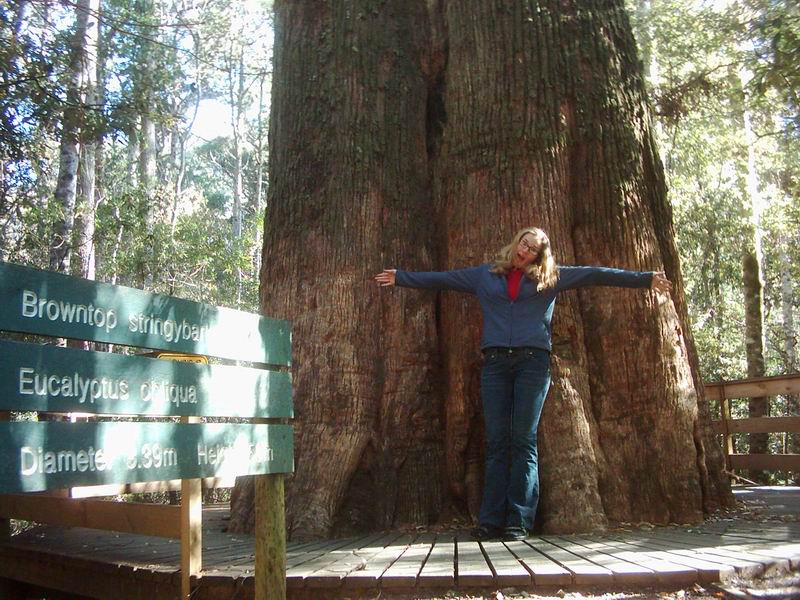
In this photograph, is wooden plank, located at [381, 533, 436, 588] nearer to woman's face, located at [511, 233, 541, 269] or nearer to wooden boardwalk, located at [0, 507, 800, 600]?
wooden boardwalk, located at [0, 507, 800, 600]

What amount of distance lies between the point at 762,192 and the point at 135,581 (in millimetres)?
21485

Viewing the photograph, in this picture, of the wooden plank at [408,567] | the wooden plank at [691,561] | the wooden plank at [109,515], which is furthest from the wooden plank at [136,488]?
the wooden plank at [691,561]

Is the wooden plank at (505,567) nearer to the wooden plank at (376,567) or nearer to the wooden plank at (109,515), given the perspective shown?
the wooden plank at (376,567)

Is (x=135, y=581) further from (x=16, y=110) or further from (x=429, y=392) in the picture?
(x=16, y=110)

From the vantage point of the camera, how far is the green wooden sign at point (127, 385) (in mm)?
2115

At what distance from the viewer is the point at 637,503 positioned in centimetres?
477

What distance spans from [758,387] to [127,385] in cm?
706

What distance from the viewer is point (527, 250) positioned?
462cm

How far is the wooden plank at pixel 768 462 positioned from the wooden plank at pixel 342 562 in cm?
466

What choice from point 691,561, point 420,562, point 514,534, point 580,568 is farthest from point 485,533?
point 691,561

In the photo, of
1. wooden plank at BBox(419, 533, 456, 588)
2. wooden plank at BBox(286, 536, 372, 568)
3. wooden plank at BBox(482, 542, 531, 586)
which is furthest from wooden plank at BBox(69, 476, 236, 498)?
wooden plank at BBox(482, 542, 531, 586)

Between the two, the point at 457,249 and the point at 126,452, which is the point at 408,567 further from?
the point at 457,249

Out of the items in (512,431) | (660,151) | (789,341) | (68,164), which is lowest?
(512,431)

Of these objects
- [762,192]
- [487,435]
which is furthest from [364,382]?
[762,192]
